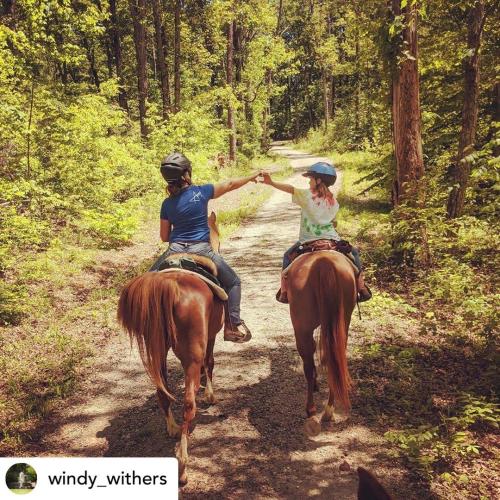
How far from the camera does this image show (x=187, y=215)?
481 cm

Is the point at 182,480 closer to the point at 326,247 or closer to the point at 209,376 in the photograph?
the point at 209,376

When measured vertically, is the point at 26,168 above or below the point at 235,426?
above

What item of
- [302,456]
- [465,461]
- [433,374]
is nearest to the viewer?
[465,461]

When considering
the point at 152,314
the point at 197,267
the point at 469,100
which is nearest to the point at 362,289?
the point at 197,267

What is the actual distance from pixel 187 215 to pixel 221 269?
76 centimetres

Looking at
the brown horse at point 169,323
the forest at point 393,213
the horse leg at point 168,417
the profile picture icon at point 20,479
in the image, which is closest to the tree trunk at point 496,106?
the forest at point 393,213

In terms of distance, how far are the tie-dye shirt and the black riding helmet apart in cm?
145

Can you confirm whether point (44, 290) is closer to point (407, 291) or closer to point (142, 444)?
point (142, 444)

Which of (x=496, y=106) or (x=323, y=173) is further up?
(x=496, y=106)

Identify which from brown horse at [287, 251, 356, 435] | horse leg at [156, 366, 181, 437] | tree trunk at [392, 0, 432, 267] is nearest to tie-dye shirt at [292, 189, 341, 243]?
brown horse at [287, 251, 356, 435]

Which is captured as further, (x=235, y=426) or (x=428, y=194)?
(x=428, y=194)

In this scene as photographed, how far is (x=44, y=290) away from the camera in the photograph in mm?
8461

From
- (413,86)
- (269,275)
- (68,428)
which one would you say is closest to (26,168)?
(269,275)

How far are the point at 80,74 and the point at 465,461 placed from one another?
37.8 metres
